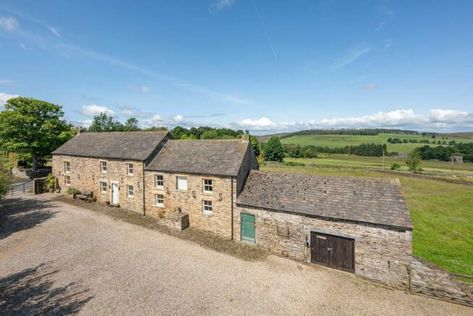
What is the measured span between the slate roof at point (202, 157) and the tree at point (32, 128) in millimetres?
25777

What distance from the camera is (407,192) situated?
37.9 meters

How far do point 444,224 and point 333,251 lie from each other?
1867cm

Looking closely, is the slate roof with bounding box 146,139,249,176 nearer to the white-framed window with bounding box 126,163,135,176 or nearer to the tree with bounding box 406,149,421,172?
the white-framed window with bounding box 126,163,135,176

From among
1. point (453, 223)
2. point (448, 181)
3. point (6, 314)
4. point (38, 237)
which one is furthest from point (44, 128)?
point (448, 181)

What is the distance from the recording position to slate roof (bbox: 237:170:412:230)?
524 inches

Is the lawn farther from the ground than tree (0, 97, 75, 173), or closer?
closer

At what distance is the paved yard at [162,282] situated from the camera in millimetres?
10656

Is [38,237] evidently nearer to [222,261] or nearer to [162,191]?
[162,191]

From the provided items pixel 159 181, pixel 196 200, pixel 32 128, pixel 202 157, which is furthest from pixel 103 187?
pixel 32 128

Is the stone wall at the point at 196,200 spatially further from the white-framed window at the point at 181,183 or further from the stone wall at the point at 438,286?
the stone wall at the point at 438,286

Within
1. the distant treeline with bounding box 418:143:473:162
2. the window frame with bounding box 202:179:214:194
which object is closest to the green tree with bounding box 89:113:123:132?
the window frame with bounding box 202:179:214:194

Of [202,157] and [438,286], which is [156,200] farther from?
[438,286]

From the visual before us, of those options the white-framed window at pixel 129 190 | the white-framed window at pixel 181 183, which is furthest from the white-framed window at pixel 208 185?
the white-framed window at pixel 129 190

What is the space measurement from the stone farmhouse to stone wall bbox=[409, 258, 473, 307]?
0.97 metres
